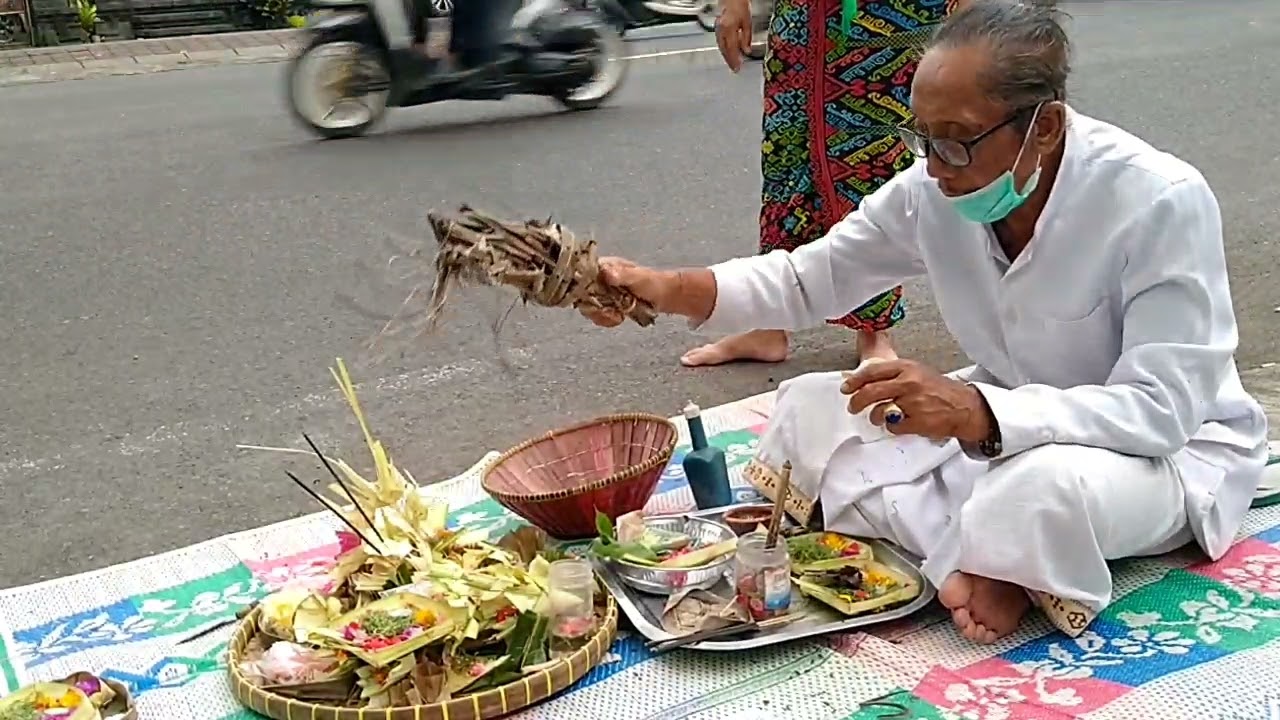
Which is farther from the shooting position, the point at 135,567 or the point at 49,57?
the point at 49,57

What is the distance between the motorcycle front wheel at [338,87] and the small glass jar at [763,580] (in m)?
5.07

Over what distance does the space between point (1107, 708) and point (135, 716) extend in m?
1.32

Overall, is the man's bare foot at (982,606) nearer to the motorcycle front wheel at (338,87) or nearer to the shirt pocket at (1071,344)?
the shirt pocket at (1071,344)

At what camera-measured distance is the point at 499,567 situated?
2143 millimetres

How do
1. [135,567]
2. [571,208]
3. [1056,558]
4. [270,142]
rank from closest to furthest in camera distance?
[1056,558], [135,567], [571,208], [270,142]

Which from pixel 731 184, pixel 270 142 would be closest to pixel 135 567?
pixel 731 184

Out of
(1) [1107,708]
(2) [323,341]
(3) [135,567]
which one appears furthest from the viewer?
(2) [323,341]

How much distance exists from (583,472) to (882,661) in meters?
0.79

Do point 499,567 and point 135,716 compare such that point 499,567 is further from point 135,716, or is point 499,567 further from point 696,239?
point 696,239

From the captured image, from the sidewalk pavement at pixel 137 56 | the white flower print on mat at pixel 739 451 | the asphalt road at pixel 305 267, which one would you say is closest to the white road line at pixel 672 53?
the asphalt road at pixel 305 267

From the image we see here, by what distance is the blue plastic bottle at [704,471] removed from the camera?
2.48 m

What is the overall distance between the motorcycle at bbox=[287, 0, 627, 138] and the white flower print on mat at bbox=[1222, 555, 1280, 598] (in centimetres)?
522

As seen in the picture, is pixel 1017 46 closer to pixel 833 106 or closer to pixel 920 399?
pixel 920 399

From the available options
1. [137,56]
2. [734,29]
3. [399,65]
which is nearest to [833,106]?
[734,29]
